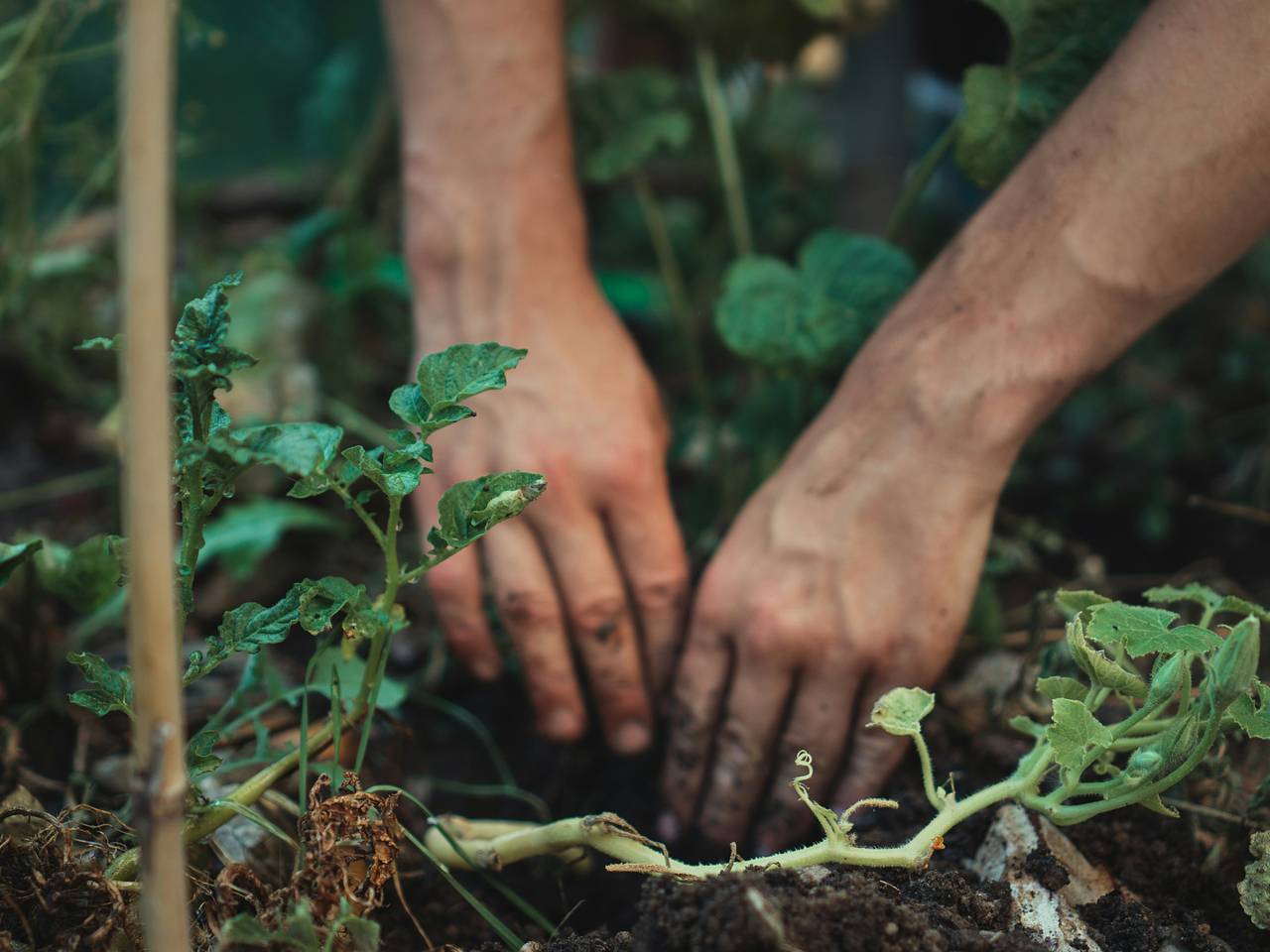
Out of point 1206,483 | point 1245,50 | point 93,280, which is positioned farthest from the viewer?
point 93,280

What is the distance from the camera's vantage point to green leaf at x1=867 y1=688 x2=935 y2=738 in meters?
0.78

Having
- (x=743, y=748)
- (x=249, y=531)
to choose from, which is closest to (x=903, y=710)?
(x=743, y=748)

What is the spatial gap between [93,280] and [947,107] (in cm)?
218

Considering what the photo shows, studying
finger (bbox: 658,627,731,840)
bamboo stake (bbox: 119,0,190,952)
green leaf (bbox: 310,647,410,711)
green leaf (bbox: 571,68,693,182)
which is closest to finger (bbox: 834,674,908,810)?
finger (bbox: 658,627,731,840)

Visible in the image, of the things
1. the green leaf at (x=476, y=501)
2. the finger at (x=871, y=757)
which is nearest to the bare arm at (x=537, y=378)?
the finger at (x=871, y=757)

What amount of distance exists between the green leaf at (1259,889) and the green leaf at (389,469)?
0.71 meters

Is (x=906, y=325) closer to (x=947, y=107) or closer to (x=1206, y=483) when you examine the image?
(x=1206, y=483)

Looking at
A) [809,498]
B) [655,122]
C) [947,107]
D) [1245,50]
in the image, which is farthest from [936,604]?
[947,107]

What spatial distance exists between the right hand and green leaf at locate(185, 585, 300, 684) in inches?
15.0

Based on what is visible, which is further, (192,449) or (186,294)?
(186,294)

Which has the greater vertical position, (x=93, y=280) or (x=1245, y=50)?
(x=93, y=280)

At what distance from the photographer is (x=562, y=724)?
1.22m

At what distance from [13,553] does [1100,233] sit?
40.2 inches

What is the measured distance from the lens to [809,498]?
1.10m
